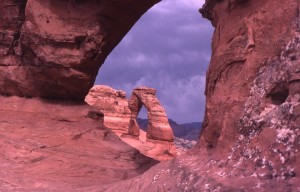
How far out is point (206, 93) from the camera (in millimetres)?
3984

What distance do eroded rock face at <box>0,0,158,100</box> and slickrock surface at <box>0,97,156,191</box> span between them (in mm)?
331

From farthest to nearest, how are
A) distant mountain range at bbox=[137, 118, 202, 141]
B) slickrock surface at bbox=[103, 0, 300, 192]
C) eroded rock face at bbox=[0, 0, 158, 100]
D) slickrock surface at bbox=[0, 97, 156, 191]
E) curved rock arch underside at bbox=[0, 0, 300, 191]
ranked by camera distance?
distant mountain range at bbox=[137, 118, 202, 141] < eroded rock face at bbox=[0, 0, 158, 100] < slickrock surface at bbox=[0, 97, 156, 191] < curved rock arch underside at bbox=[0, 0, 300, 191] < slickrock surface at bbox=[103, 0, 300, 192]

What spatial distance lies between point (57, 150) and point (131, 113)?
14055 mm

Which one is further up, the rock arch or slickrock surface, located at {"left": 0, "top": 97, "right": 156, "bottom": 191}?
the rock arch

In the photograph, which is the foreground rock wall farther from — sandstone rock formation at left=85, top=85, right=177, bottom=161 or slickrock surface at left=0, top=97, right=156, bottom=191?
sandstone rock formation at left=85, top=85, right=177, bottom=161

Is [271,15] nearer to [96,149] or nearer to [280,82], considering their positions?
[280,82]

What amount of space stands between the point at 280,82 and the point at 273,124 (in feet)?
1.04

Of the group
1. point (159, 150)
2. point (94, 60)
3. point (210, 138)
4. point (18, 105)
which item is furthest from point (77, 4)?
point (159, 150)

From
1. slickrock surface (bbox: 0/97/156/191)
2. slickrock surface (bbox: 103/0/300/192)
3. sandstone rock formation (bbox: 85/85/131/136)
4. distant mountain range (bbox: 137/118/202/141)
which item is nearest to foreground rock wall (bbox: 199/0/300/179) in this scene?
slickrock surface (bbox: 103/0/300/192)

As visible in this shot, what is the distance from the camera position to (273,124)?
254 cm

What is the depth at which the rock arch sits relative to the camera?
709 inches

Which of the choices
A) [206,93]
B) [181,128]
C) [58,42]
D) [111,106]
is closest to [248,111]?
[206,93]

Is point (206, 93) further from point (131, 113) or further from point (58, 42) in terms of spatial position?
point (131, 113)

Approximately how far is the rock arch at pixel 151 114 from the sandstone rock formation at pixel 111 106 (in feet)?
1.44
